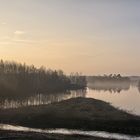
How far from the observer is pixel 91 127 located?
60.0 meters

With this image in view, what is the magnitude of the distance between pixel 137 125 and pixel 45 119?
17.9m

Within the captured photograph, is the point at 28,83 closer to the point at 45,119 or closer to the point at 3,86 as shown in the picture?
the point at 3,86

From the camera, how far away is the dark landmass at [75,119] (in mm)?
60188

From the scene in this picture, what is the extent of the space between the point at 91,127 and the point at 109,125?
11.4 feet

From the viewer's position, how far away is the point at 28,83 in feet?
598

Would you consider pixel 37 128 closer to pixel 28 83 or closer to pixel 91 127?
pixel 91 127

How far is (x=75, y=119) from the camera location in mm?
69750

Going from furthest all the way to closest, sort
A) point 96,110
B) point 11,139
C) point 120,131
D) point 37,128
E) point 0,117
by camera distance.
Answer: point 96,110, point 0,117, point 37,128, point 120,131, point 11,139

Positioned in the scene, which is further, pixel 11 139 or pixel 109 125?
pixel 109 125

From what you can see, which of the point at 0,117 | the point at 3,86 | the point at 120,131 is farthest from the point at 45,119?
the point at 3,86

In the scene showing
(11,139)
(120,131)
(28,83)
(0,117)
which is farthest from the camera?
(28,83)

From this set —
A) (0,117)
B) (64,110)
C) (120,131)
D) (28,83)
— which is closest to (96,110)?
(64,110)

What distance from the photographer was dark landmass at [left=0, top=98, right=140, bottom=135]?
60.2 meters

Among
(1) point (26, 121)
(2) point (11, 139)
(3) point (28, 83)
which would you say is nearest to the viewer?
(2) point (11, 139)
